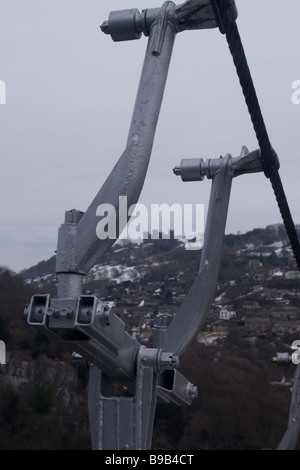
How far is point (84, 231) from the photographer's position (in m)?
2.41

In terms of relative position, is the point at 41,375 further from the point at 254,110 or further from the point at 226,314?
the point at 254,110

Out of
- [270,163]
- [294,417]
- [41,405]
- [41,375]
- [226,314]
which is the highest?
[226,314]

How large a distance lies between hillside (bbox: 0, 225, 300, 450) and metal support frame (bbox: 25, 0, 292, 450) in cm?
2722

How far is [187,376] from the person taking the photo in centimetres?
3381

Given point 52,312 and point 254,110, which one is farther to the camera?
point 254,110

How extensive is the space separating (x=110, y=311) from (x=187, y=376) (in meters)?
32.3

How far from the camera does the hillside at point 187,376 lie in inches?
1292

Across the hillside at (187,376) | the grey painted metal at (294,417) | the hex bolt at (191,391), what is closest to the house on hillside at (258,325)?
the hillside at (187,376)

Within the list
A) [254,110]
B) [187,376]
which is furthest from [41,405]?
[254,110]

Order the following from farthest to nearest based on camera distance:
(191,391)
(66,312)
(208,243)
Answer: (208,243) < (191,391) < (66,312)

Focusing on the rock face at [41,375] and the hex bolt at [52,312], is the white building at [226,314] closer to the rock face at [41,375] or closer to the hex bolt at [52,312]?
the rock face at [41,375]
